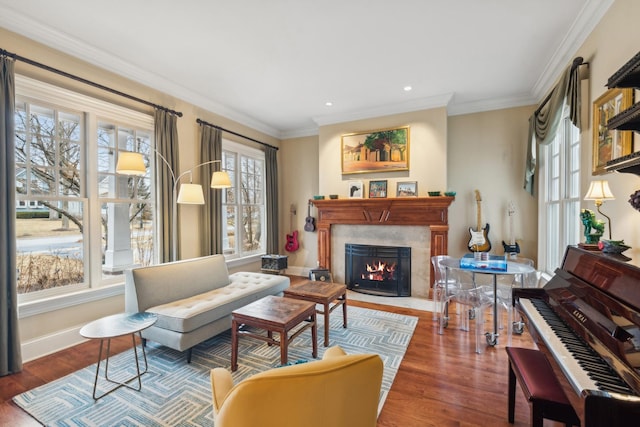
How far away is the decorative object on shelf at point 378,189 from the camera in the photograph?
4.59 meters

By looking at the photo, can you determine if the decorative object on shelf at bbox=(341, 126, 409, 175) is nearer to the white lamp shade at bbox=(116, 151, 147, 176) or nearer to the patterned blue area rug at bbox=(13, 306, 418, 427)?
the patterned blue area rug at bbox=(13, 306, 418, 427)

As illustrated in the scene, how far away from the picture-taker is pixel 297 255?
5.83 m

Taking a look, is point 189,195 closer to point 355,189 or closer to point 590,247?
point 355,189

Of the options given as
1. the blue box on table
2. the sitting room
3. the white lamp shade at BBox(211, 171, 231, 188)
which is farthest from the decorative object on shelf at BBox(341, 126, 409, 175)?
the white lamp shade at BBox(211, 171, 231, 188)

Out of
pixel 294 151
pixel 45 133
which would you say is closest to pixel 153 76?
pixel 45 133

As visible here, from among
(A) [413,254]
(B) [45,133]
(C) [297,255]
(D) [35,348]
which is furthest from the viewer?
(C) [297,255]

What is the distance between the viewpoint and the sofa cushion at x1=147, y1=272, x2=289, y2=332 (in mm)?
2410

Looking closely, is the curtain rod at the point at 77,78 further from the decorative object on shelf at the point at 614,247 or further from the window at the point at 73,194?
the decorative object on shelf at the point at 614,247

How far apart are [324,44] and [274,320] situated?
8.70 feet

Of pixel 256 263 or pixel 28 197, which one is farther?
pixel 256 263

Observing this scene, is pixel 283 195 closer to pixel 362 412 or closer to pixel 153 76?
pixel 153 76

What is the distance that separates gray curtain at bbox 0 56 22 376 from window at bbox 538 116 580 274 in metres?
5.21

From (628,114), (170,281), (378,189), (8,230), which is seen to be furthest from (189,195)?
(628,114)

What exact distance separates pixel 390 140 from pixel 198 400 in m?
4.10
